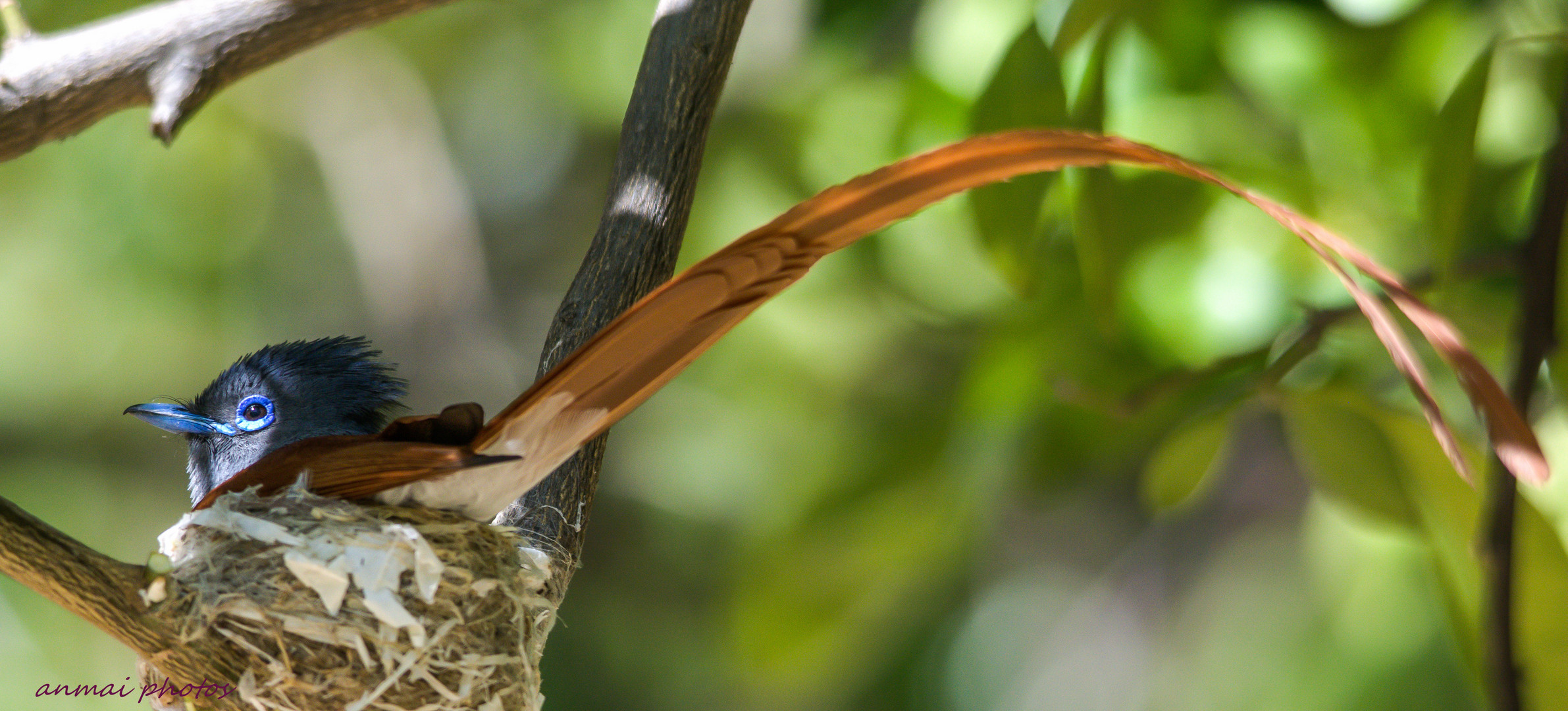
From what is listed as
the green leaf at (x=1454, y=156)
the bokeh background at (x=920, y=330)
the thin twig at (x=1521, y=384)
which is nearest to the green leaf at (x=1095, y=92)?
the bokeh background at (x=920, y=330)

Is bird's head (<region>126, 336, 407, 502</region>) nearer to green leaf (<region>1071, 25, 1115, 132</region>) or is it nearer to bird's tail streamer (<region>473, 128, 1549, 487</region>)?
bird's tail streamer (<region>473, 128, 1549, 487</region>)

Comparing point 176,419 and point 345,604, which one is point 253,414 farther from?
point 345,604

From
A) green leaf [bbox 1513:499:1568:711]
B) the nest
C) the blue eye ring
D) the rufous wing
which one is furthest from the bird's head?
green leaf [bbox 1513:499:1568:711]

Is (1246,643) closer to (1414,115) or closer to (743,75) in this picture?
(1414,115)

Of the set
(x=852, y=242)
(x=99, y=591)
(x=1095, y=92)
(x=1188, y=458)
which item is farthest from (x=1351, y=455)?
(x=99, y=591)

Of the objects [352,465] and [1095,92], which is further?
[1095,92]

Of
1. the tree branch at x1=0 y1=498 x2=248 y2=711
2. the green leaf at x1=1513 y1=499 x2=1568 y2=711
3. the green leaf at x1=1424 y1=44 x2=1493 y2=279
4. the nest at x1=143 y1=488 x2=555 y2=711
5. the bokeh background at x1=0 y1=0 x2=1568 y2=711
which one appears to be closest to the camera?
the tree branch at x1=0 y1=498 x2=248 y2=711
